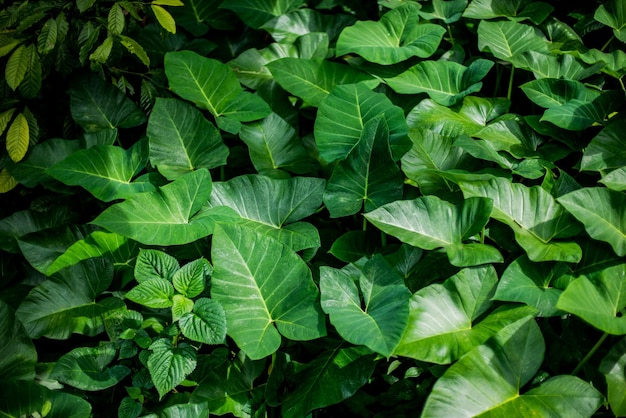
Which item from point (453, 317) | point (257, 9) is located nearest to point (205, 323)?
point (453, 317)

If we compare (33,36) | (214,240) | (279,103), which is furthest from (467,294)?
(33,36)

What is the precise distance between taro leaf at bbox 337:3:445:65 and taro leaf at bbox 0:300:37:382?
4.66 feet

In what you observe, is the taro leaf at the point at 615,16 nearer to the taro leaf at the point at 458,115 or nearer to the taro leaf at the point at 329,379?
the taro leaf at the point at 458,115

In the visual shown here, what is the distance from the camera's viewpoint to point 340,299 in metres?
1.56

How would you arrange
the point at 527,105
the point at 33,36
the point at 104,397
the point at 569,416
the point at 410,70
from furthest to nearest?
the point at 527,105, the point at 410,70, the point at 33,36, the point at 104,397, the point at 569,416

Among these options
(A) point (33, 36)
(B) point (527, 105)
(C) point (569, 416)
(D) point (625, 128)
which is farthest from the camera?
(B) point (527, 105)

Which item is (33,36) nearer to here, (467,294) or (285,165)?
(285,165)

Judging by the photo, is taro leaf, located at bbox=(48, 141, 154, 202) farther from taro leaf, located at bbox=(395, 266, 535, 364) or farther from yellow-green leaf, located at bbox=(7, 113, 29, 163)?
taro leaf, located at bbox=(395, 266, 535, 364)

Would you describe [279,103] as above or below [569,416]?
above

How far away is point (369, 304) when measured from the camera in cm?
156

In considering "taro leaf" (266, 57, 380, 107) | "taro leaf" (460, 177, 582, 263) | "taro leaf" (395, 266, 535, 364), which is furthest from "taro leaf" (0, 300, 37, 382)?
"taro leaf" (460, 177, 582, 263)

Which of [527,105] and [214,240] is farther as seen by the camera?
[527,105]

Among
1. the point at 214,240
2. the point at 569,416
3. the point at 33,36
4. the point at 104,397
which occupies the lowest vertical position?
the point at 104,397

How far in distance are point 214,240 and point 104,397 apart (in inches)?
23.8
